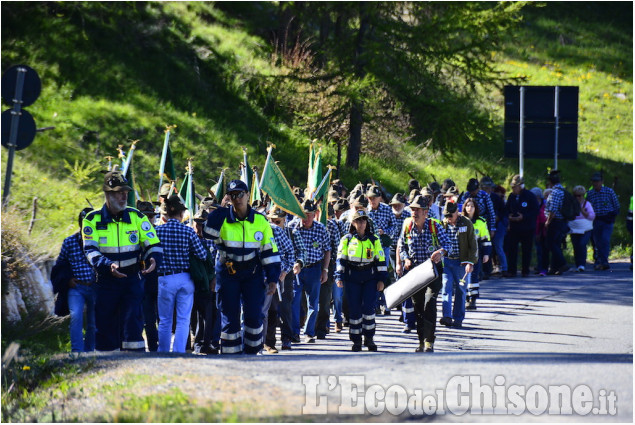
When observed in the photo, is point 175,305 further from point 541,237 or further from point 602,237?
point 602,237

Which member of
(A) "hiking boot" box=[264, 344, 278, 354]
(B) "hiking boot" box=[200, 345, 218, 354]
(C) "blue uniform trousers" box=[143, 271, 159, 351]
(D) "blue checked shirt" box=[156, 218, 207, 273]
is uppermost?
(D) "blue checked shirt" box=[156, 218, 207, 273]

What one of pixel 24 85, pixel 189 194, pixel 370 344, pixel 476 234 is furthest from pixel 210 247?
pixel 476 234

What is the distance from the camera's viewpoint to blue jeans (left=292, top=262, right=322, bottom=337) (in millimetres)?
13141

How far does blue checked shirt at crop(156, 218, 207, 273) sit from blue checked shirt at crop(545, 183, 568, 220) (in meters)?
11.2

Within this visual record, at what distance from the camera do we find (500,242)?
1997 cm

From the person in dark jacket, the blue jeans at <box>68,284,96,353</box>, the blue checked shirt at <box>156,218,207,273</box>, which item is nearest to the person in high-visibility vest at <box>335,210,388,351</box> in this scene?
the blue checked shirt at <box>156,218,207,273</box>

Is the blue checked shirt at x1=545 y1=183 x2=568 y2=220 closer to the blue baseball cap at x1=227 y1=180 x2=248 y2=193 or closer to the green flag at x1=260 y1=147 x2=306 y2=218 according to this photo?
the green flag at x1=260 y1=147 x2=306 y2=218

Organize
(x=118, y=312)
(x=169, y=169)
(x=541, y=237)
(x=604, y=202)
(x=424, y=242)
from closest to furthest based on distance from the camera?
(x=118, y=312)
(x=424, y=242)
(x=169, y=169)
(x=541, y=237)
(x=604, y=202)

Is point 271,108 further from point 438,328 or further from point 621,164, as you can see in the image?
point 438,328

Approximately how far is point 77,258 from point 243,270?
179cm

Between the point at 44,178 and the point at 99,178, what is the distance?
6.19ft

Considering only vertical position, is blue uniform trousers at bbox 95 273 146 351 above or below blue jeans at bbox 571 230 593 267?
below

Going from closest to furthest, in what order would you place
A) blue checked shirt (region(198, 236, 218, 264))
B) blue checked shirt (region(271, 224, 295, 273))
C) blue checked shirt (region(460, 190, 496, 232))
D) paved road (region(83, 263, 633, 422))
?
paved road (region(83, 263, 633, 422))
blue checked shirt (region(198, 236, 218, 264))
blue checked shirt (region(271, 224, 295, 273))
blue checked shirt (region(460, 190, 496, 232))

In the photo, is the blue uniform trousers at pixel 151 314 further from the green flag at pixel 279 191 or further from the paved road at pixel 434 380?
the green flag at pixel 279 191
